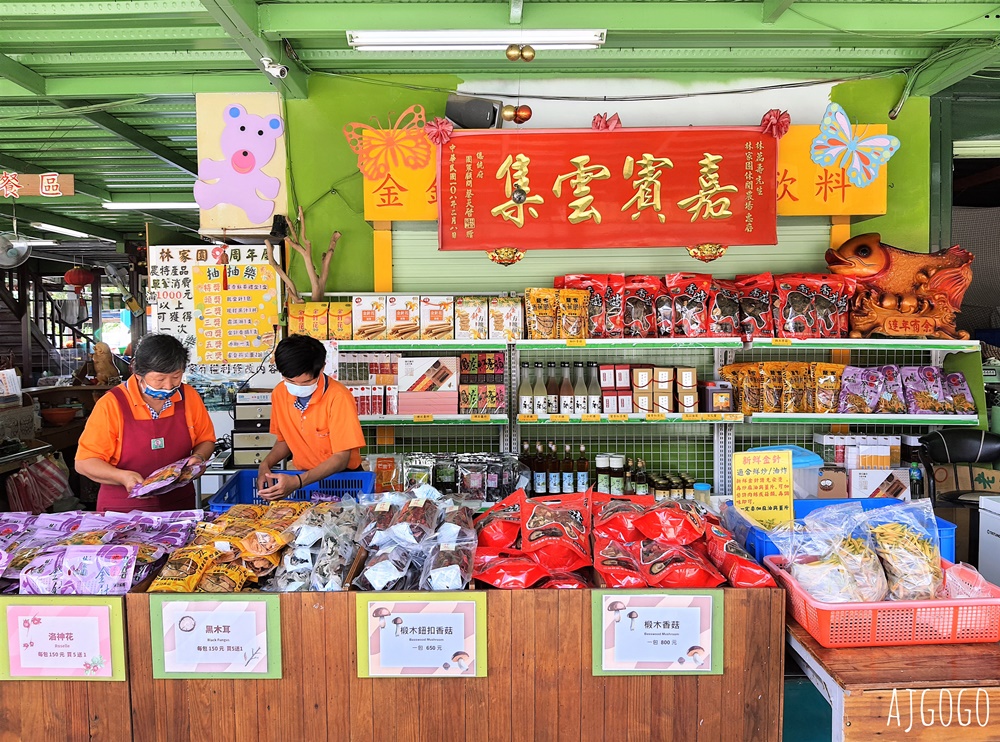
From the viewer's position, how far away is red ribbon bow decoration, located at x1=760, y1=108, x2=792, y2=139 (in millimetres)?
Result: 4312

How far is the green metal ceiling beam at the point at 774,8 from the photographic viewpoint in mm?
3773

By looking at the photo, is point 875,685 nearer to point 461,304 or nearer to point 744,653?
point 744,653

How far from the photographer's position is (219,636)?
1.87 metres

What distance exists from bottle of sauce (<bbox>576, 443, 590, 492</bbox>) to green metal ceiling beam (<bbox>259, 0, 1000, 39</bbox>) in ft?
9.04

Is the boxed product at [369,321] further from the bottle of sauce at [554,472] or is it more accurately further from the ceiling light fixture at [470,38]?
the ceiling light fixture at [470,38]

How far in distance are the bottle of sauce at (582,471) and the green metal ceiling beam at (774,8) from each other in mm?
2897

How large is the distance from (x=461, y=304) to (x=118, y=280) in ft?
38.5

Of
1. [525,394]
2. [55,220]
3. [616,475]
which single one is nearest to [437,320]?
[525,394]

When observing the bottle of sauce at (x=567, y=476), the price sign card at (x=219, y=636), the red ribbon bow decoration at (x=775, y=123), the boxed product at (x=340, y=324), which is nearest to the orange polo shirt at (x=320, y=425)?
the boxed product at (x=340, y=324)

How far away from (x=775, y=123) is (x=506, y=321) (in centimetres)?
214

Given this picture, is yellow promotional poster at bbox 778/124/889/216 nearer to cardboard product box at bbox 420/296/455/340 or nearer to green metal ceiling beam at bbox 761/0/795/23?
green metal ceiling beam at bbox 761/0/795/23

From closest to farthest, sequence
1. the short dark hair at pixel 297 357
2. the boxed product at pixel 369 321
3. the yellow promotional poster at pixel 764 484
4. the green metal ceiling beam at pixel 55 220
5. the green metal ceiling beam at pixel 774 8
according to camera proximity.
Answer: the yellow promotional poster at pixel 764 484
the short dark hair at pixel 297 357
the green metal ceiling beam at pixel 774 8
the boxed product at pixel 369 321
the green metal ceiling beam at pixel 55 220

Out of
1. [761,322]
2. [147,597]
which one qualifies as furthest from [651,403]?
[147,597]

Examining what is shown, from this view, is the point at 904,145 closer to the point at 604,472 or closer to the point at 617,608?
the point at 604,472
